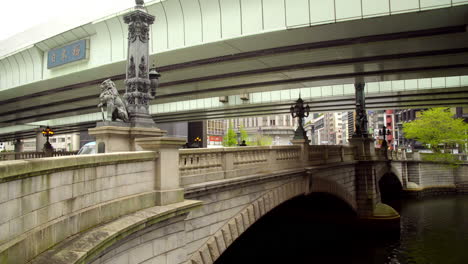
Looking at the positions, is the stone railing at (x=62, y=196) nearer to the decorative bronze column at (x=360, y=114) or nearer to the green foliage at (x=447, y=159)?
the decorative bronze column at (x=360, y=114)

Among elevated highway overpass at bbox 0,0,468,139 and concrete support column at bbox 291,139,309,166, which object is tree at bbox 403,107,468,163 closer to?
elevated highway overpass at bbox 0,0,468,139

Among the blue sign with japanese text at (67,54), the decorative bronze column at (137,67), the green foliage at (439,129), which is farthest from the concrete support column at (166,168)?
the green foliage at (439,129)

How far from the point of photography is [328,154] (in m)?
20.7

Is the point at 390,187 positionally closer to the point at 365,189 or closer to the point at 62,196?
the point at 365,189

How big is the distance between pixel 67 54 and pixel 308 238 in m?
19.0

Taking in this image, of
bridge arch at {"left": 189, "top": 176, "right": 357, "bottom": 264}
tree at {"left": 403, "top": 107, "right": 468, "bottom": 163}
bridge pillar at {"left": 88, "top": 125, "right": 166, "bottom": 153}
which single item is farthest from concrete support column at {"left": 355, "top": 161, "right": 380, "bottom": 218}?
tree at {"left": 403, "top": 107, "right": 468, "bottom": 163}

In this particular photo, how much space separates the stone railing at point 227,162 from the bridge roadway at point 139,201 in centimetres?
3

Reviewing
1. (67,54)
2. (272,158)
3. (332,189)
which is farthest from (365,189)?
(67,54)

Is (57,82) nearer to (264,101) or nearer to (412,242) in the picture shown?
(264,101)

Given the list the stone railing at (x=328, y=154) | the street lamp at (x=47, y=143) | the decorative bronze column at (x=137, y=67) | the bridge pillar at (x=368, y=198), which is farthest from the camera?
the street lamp at (x=47, y=143)

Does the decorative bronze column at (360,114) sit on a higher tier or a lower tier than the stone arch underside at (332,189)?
higher

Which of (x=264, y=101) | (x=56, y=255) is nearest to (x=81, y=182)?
(x=56, y=255)

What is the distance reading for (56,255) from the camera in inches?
165

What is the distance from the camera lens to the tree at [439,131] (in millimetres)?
48834
